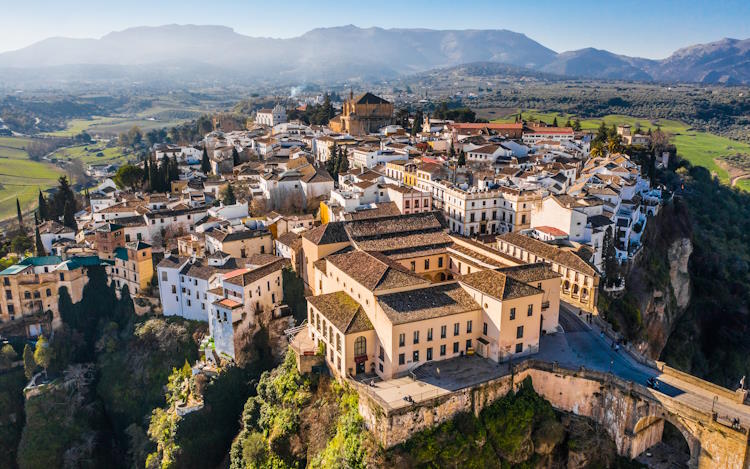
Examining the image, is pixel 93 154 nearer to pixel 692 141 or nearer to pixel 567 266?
pixel 567 266

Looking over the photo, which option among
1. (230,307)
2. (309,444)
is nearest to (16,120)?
(230,307)

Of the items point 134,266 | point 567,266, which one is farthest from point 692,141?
point 134,266

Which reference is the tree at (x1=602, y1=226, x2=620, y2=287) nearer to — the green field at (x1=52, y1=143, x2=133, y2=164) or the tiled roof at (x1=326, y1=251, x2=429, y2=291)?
the tiled roof at (x1=326, y1=251, x2=429, y2=291)

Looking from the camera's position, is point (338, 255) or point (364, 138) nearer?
→ point (338, 255)

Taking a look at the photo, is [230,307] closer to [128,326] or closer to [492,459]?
[128,326]

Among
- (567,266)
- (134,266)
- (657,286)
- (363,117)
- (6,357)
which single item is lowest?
(6,357)

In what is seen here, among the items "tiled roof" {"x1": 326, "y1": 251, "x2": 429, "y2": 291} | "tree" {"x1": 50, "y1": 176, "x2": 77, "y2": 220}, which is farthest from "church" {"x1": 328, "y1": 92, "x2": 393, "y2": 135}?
"tiled roof" {"x1": 326, "y1": 251, "x2": 429, "y2": 291}
